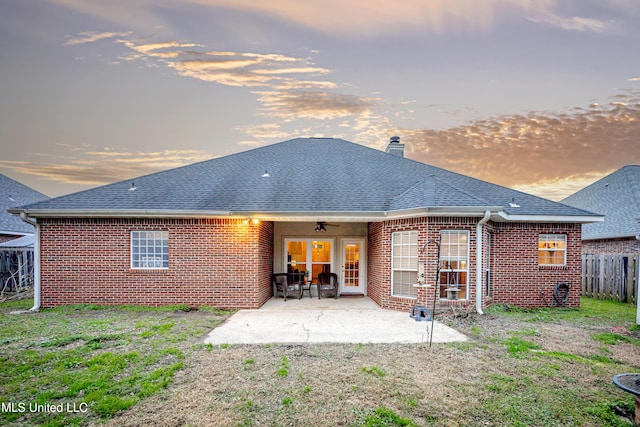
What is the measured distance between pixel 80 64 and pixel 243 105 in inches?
202

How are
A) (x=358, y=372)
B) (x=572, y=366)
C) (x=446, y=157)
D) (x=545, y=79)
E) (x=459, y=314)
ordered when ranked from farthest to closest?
(x=446, y=157) < (x=545, y=79) < (x=459, y=314) < (x=572, y=366) < (x=358, y=372)

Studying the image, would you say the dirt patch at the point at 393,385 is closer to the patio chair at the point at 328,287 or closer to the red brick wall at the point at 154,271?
the red brick wall at the point at 154,271

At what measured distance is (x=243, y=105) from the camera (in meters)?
13.8

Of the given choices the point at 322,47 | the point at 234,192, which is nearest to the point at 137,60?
the point at 234,192

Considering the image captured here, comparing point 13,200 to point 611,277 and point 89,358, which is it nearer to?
point 89,358

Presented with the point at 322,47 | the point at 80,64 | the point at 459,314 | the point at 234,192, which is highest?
the point at 322,47

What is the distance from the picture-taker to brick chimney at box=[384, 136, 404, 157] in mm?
17422

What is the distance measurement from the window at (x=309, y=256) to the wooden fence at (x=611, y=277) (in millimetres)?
10422

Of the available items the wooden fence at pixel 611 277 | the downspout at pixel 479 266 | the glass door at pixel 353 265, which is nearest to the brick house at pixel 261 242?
the downspout at pixel 479 266

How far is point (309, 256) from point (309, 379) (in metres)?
8.88

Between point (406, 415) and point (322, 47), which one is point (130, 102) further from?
point (406, 415)

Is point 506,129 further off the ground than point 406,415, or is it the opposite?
point 506,129

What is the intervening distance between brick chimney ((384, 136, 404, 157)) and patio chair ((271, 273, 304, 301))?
765cm

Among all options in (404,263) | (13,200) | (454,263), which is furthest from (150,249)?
(13,200)
